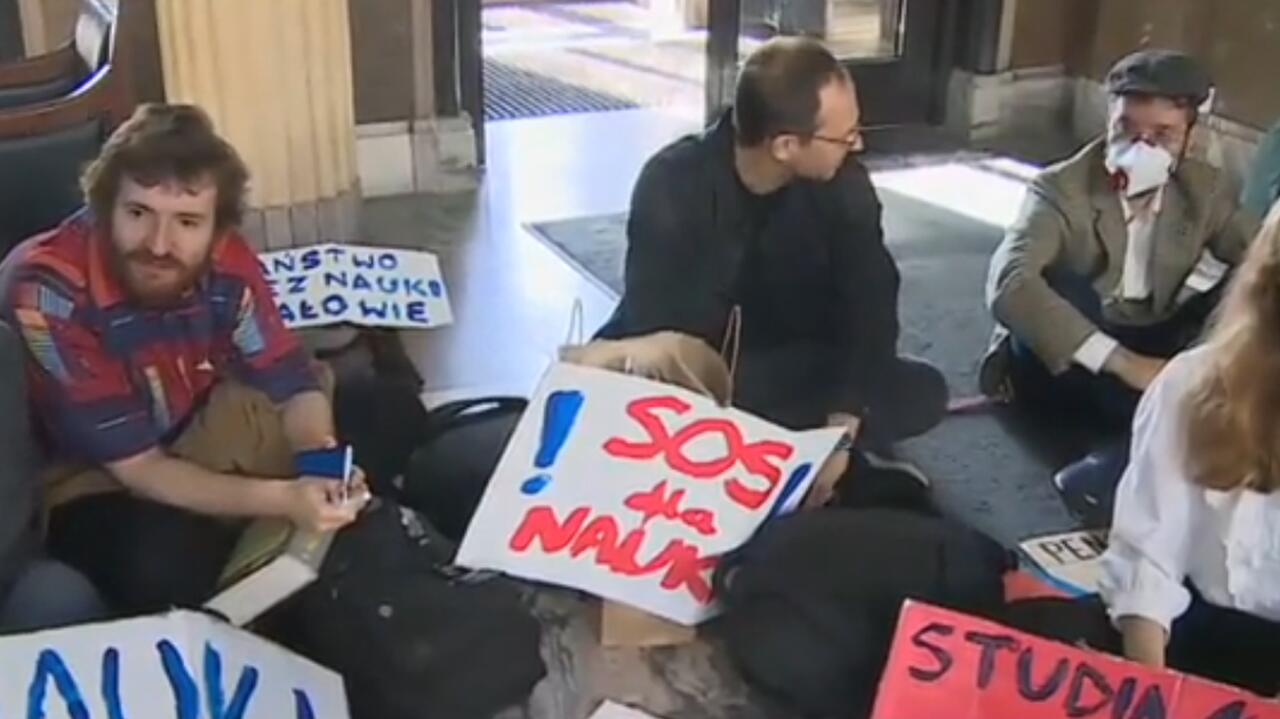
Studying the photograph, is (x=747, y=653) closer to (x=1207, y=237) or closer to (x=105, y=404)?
(x=105, y=404)

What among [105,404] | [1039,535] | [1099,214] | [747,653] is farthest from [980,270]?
[105,404]

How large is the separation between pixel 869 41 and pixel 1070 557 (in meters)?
2.31

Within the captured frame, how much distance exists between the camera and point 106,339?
160 cm

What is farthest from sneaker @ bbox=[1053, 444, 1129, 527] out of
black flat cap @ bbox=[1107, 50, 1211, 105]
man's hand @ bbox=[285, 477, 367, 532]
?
man's hand @ bbox=[285, 477, 367, 532]

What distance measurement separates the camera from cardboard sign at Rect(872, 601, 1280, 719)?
4.26 ft

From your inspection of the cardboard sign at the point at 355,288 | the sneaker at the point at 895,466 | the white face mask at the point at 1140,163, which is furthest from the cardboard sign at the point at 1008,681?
the cardboard sign at the point at 355,288

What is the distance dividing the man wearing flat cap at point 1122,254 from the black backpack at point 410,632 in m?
0.92

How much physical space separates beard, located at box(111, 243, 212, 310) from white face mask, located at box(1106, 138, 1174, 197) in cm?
126

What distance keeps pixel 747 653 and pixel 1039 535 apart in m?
0.65

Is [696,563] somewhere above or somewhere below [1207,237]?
below

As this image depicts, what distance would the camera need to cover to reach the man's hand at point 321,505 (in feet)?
5.12

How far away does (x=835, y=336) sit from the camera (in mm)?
2088

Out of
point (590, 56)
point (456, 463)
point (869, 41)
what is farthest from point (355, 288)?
point (590, 56)

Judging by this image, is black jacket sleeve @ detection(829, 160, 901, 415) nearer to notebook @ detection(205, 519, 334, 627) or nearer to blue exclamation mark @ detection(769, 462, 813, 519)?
blue exclamation mark @ detection(769, 462, 813, 519)
